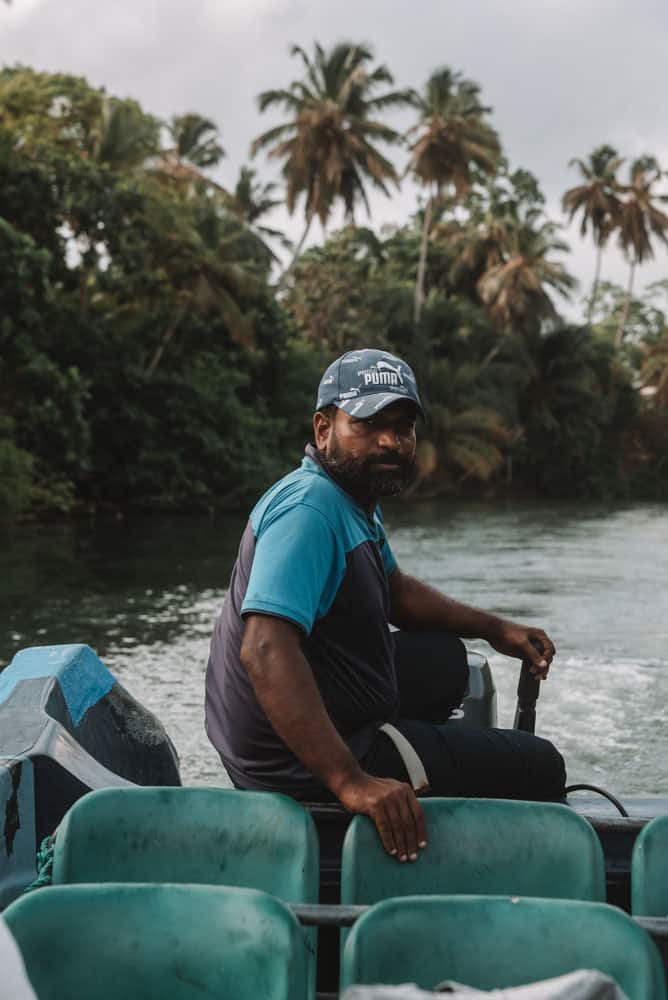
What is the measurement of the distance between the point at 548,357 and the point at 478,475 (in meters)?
8.11

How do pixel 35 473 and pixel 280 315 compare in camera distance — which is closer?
pixel 35 473

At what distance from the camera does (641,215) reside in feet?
176

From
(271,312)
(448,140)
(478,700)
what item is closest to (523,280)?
(448,140)

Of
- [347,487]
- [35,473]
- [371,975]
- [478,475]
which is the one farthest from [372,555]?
[478,475]

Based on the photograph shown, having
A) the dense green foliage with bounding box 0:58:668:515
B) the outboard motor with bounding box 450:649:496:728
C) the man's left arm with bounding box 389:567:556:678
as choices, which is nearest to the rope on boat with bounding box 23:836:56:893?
the man's left arm with bounding box 389:567:556:678

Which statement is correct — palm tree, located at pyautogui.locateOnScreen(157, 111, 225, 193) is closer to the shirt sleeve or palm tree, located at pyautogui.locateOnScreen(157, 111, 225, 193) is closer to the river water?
the river water

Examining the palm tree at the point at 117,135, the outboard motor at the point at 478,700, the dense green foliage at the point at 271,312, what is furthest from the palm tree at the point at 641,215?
the outboard motor at the point at 478,700

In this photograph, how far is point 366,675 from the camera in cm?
294

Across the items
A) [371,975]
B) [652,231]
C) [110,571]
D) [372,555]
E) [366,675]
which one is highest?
[652,231]

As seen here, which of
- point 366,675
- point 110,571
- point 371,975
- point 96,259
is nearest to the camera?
point 371,975

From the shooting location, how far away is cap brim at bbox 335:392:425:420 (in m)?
2.92

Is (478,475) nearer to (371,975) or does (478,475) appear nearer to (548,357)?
(548,357)

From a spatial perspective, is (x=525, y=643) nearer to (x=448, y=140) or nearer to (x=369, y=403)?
(x=369, y=403)

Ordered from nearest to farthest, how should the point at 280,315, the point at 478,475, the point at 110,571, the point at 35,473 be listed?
the point at 110,571 < the point at 35,473 < the point at 280,315 < the point at 478,475
